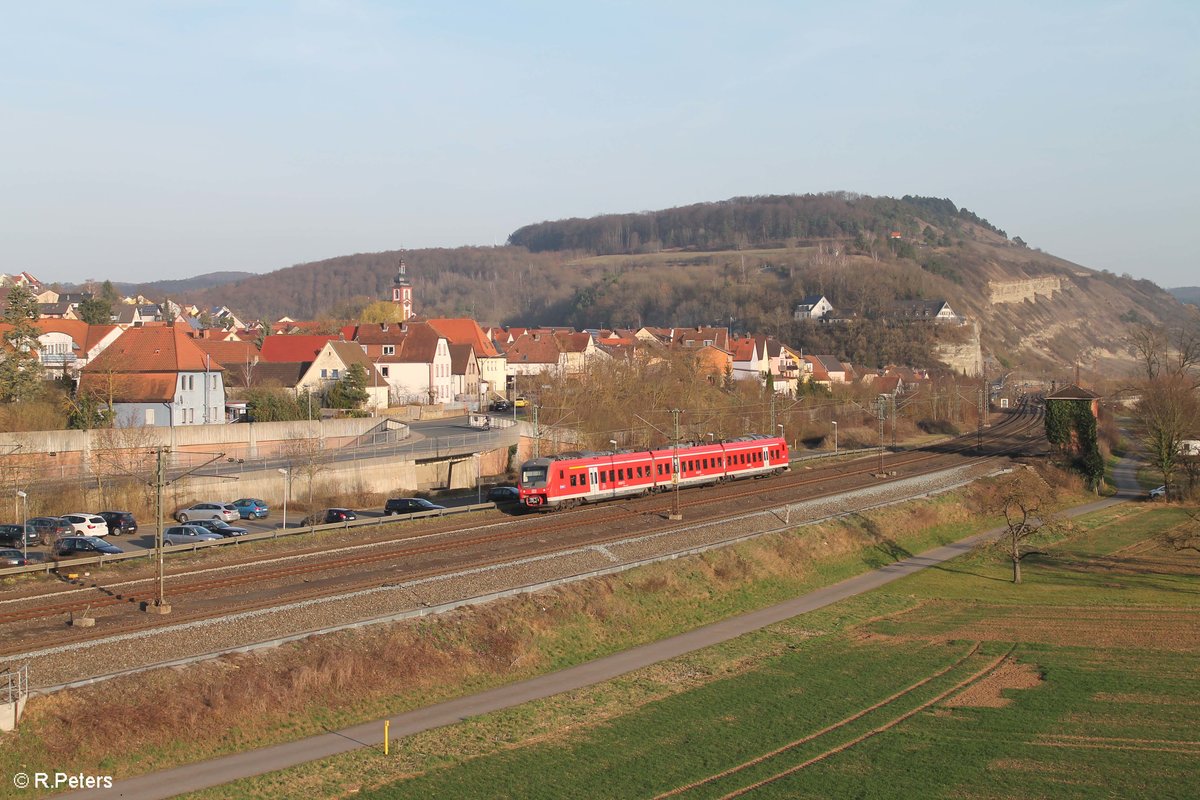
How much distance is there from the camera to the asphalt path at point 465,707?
60.3ft

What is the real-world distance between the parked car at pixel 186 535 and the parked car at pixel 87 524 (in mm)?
2563

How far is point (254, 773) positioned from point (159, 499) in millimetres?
10087

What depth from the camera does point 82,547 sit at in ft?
108

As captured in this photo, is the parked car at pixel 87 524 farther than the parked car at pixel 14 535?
Yes

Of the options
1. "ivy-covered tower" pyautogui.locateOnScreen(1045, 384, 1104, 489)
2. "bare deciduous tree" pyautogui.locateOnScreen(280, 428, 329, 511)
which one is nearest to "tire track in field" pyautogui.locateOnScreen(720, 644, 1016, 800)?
"bare deciduous tree" pyautogui.locateOnScreen(280, 428, 329, 511)

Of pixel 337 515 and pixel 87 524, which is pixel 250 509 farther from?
pixel 87 524

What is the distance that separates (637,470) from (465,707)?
77.8 feet

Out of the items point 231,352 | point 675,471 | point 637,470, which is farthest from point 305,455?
point 231,352

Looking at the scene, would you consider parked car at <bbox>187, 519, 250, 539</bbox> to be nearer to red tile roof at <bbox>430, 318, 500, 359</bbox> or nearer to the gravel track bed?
the gravel track bed

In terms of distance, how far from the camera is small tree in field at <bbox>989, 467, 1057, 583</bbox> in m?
39.8

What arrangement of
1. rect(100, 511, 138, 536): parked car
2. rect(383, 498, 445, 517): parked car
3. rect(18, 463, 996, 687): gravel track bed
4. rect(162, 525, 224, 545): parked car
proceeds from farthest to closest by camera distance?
rect(383, 498, 445, 517): parked car < rect(100, 511, 138, 536): parked car < rect(162, 525, 224, 545): parked car < rect(18, 463, 996, 687): gravel track bed

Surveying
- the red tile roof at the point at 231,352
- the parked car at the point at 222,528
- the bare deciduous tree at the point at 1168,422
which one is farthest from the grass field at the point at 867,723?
the red tile roof at the point at 231,352

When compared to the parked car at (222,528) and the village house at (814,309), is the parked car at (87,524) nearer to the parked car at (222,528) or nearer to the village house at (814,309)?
the parked car at (222,528)

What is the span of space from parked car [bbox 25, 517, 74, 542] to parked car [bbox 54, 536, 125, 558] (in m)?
1.59
